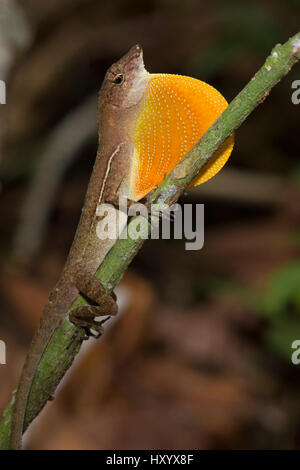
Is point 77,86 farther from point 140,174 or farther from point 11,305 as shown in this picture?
point 140,174

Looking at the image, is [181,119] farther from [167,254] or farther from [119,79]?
[167,254]

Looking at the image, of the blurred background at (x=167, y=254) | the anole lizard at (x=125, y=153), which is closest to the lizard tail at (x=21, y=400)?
the anole lizard at (x=125, y=153)

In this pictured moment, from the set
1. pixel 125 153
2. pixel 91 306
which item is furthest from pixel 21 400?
pixel 125 153

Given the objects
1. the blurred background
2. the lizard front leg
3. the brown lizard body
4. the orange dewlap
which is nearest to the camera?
the orange dewlap

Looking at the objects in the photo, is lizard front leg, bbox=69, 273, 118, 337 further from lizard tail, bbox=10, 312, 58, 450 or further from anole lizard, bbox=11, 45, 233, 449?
lizard tail, bbox=10, 312, 58, 450

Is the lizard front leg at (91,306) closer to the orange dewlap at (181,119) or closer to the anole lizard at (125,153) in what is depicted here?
the anole lizard at (125,153)

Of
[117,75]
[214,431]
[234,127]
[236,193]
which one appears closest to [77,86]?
[236,193]

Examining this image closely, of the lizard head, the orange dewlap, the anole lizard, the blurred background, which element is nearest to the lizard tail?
the anole lizard
